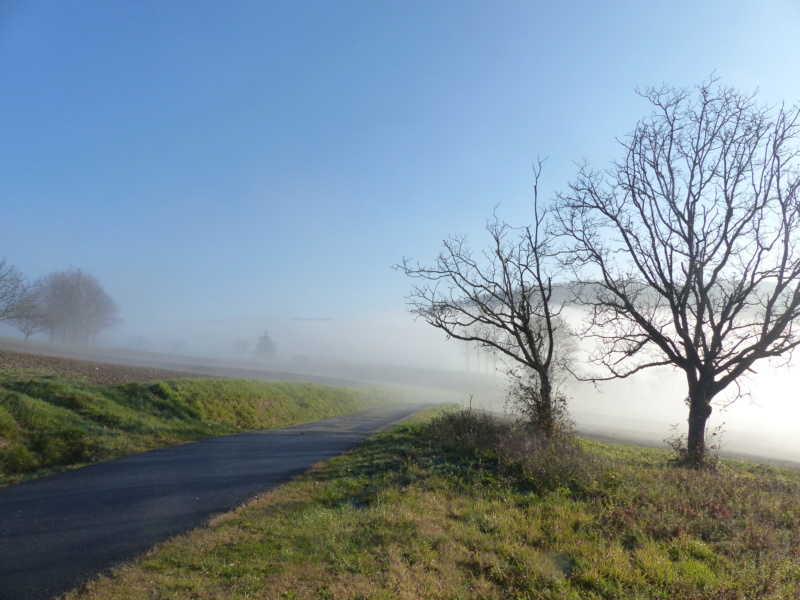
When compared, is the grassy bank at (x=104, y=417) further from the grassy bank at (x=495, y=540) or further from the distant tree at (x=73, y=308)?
the distant tree at (x=73, y=308)

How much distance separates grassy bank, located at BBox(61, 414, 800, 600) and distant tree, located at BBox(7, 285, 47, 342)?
43.9m

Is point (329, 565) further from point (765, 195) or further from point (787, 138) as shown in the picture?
point (787, 138)

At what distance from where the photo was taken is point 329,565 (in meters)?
5.35

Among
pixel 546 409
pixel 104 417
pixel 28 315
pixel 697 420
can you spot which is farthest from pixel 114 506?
pixel 28 315

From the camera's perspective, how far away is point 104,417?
13.8m

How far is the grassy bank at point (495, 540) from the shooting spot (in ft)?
16.3

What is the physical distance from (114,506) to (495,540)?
5.63 meters

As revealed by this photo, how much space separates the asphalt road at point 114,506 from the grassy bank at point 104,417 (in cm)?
123

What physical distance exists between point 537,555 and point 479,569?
0.80 m

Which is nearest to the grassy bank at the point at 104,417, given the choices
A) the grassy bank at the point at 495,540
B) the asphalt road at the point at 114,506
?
the asphalt road at the point at 114,506

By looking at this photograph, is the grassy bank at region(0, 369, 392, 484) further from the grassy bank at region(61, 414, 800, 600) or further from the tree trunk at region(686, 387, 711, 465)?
the tree trunk at region(686, 387, 711, 465)

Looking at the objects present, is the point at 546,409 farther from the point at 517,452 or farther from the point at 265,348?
the point at 265,348

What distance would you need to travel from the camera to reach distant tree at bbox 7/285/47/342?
41.6 metres

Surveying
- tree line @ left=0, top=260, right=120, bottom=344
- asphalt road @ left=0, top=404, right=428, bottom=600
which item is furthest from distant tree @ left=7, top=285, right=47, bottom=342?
asphalt road @ left=0, top=404, right=428, bottom=600
